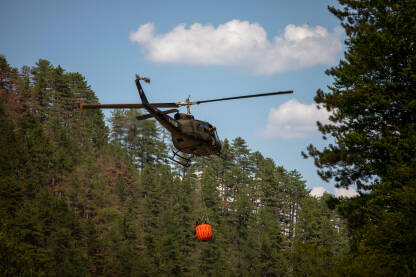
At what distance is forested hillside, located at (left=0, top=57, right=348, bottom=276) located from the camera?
47312mm

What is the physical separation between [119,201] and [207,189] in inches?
553

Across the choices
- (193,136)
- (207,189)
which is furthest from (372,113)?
(207,189)

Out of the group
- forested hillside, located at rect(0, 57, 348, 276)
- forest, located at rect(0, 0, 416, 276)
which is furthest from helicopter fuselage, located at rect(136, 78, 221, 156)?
forested hillside, located at rect(0, 57, 348, 276)

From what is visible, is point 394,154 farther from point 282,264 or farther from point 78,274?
point 282,264

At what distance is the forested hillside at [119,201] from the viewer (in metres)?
47.3

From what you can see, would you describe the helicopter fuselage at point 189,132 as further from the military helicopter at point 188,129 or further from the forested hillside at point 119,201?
the forested hillside at point 119,201

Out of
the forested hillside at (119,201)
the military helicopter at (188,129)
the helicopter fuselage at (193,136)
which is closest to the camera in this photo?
the military helicopter at (188,129)

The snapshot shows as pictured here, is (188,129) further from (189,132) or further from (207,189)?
(207,189)

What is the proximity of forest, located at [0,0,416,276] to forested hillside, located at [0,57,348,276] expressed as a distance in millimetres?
209

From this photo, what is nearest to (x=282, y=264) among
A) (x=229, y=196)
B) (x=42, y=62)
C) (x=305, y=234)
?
(x=305, y=234)

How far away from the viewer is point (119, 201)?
67.0 meters

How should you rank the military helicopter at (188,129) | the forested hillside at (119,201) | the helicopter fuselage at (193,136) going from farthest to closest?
the forested hillside at (119,201)
the helicopter fuselage at (193,136)
the military helicopter at (188,129)

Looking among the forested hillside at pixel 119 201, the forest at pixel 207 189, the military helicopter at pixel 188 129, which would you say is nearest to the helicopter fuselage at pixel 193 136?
the military helicopter at pixel 188 129

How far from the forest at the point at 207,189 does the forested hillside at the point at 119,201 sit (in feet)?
0.69
